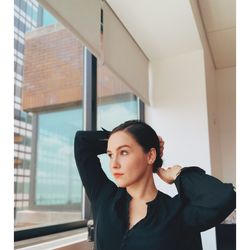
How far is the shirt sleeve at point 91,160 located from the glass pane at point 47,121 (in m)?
0.64

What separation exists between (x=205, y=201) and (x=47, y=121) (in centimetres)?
137

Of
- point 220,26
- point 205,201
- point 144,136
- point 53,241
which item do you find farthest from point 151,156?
point 220,26

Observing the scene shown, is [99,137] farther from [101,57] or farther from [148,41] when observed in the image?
[148,41]

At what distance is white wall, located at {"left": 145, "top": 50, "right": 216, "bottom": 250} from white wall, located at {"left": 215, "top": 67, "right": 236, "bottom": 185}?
3.00 ft

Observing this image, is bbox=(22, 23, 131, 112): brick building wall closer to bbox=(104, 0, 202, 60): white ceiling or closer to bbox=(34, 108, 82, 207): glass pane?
bbox=(34, 108, 82, 207): glass pane

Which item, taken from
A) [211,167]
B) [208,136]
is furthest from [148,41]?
[211,167]

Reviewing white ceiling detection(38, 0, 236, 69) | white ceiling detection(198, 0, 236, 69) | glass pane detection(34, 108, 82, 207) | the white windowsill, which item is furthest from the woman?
white ceiling detection(198, 0, 236, 69)

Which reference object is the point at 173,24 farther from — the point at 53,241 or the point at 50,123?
the point at 53,241

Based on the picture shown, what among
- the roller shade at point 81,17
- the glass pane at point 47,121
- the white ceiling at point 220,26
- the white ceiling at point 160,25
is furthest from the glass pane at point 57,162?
the white ceiling at point 220,26

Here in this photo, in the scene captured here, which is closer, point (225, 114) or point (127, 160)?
point (127, 160)

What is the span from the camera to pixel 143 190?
863mm

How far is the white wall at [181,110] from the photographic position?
254 centimetres

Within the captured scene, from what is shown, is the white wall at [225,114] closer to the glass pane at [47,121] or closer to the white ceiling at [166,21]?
the white ceiling at [166,21]

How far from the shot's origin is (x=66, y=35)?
2.05 metres
